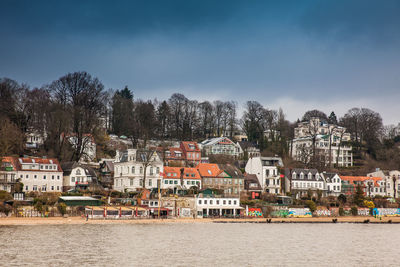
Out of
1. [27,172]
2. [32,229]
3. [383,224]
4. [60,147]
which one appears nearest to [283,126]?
[383,224]

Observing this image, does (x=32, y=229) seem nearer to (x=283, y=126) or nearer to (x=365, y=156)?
(x=283, y=126)

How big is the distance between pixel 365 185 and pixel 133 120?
50.2m

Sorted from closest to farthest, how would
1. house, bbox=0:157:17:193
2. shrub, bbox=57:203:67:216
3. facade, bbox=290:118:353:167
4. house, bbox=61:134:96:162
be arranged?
shrub, bbox=57:203:67:216 < house, bbox=0:157:17:193 < house, bbox=61:134:96:162 < facade, bbox=290:118:353:167

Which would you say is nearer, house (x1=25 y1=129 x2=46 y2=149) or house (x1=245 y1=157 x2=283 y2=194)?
house (x1=25 y1=129 x2=46 y2=149)

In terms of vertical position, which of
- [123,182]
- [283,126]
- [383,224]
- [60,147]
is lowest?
[383,224]

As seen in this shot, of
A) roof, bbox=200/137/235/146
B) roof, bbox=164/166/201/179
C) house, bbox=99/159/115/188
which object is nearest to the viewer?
roof, bbox=164/166/201/179

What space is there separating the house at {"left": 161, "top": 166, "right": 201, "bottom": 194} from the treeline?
15295 mm

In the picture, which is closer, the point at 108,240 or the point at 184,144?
the point at 108,240

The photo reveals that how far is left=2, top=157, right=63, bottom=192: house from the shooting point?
71.9 meters

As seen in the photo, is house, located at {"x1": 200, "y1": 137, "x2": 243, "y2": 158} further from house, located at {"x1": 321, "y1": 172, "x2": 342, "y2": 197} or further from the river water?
the river water

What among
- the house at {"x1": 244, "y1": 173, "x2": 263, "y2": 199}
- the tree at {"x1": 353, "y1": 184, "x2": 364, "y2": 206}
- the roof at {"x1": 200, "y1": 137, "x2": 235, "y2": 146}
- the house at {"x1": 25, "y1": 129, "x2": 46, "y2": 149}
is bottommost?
the tree at {"x1": 353, "y1": 184, "x2": 364, "y2": 206}

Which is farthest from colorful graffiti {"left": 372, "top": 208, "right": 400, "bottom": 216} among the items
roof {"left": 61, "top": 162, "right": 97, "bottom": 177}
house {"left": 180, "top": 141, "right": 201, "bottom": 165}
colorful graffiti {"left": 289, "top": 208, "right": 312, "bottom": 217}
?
roof {"left": 61, "top": 162, "right": 97, "bottom": 177}

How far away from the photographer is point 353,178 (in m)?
97.0

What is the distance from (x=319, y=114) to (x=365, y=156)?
2003 cm
